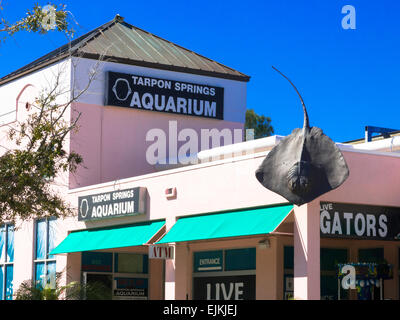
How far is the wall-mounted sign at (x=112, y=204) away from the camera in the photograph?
2373cm

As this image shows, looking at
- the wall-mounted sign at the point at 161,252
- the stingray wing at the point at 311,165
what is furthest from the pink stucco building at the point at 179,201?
the stingray wing at the point at 311,165

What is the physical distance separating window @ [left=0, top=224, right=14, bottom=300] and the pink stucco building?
67 millimetres

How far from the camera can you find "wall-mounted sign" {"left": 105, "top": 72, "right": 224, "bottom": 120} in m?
28.9

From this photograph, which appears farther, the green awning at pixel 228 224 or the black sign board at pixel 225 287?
the black sign board at pixel 225 287

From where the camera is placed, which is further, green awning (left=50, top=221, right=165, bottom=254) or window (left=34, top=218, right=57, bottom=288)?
window (left=34, top=218, right=57, bottom=288)

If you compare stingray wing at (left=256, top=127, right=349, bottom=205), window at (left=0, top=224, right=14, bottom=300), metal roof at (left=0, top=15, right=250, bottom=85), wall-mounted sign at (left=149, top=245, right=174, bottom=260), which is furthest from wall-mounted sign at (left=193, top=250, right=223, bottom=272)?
window at (left=0, top=224, right=14, bottom=300)

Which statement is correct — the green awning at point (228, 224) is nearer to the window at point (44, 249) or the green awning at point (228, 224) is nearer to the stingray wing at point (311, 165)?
the stingray wing at point (311, 165)

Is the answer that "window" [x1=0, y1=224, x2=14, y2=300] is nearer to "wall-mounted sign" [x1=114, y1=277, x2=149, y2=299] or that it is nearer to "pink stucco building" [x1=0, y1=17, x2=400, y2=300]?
"pink stucco building" [x1=0, y1=17, x2=400, y2=300]

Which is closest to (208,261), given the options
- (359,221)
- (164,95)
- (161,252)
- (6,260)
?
(161,252)

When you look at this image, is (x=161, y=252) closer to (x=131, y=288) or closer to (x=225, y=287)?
(x=225, y=287)

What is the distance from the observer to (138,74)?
2952cm

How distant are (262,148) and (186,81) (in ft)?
29.0

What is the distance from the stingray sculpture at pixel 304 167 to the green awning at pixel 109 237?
494 centimetres
